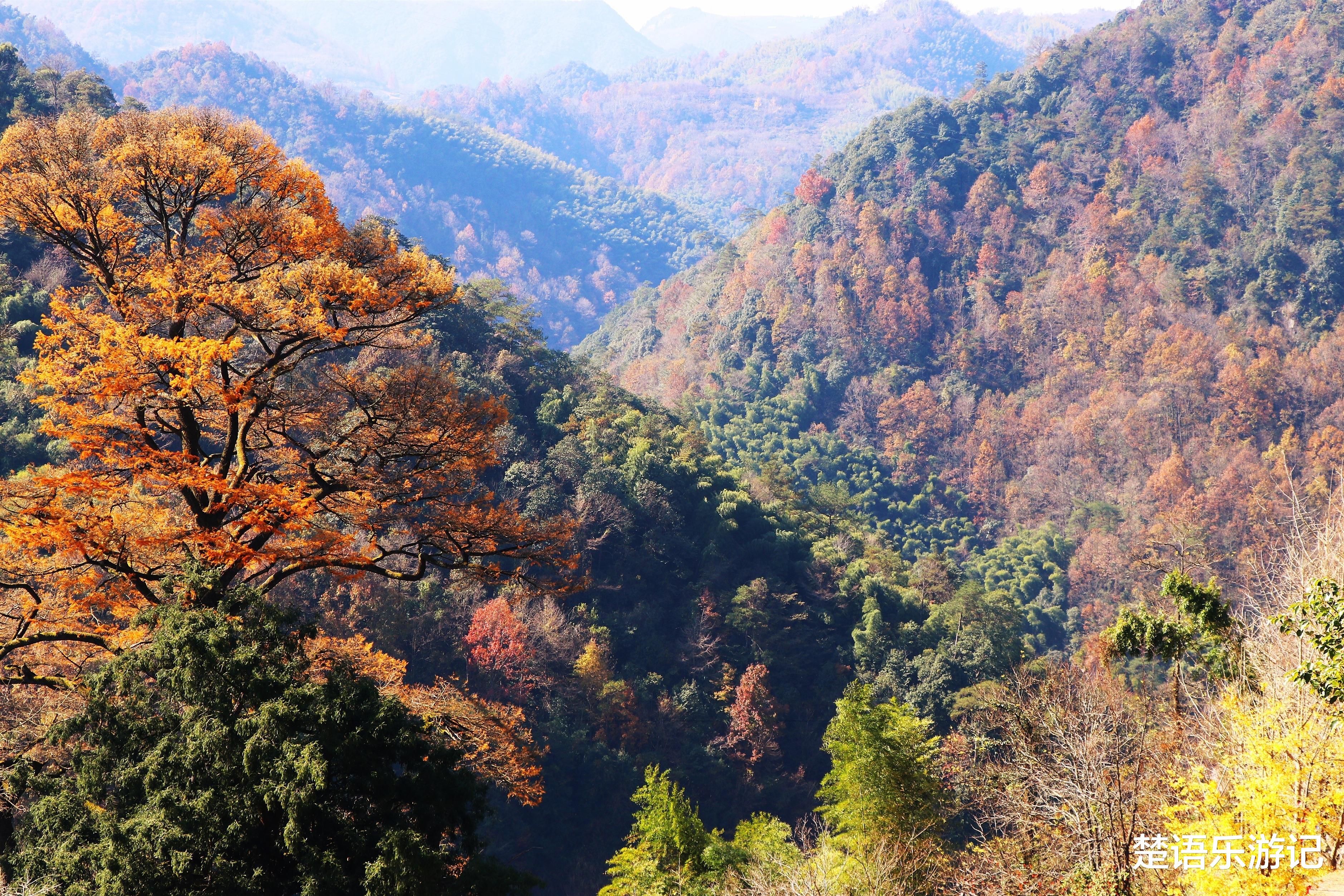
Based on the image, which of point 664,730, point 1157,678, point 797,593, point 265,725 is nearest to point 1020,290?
point 1157,678

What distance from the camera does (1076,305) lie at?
73.6 m

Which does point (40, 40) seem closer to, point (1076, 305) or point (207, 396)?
point (1076, 305)

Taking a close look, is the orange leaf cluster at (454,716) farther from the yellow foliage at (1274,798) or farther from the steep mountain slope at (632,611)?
the steep mountain slope at (632,611)

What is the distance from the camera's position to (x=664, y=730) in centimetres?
3003

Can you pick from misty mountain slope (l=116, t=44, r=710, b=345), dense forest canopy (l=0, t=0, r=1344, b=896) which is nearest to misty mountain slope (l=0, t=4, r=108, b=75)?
misty mountain slope (l=116, t=44, r=710, b=345)

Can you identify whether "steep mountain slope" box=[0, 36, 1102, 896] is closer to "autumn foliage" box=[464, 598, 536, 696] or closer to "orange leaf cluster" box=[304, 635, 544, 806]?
"autumn foliage" box=[464, 598, 536, 696]

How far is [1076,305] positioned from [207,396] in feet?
243

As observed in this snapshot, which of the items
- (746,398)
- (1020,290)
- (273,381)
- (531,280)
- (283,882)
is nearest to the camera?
(283,882)

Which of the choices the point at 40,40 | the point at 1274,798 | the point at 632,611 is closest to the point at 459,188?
the point at 40,40

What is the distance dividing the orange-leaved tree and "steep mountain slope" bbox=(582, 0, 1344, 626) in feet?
161

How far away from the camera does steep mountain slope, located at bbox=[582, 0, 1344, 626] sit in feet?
198

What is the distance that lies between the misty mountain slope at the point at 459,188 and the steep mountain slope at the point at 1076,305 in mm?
52464

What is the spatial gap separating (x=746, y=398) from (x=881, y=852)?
59.0m

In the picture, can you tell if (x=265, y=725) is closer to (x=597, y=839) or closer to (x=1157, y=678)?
(x=597, y=839)
